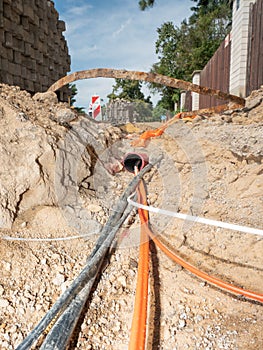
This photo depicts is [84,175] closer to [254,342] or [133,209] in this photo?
[133,209]

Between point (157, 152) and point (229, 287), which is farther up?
point (157, 152)

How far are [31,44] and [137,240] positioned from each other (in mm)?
4561

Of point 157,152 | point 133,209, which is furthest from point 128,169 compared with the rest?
point 133,209

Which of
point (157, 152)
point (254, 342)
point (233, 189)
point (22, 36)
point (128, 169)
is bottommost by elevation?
point (254, 342)

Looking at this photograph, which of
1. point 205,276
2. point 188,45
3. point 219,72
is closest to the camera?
point 205,276

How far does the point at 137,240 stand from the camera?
1.68m

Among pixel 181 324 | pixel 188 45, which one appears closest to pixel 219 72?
pixel 181 324

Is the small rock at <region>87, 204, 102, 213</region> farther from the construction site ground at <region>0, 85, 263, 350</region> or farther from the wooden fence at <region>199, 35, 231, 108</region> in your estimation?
the wooden fence at <region>199, 35, 231, 108</region>

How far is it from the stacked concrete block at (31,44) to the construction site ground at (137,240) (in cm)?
213

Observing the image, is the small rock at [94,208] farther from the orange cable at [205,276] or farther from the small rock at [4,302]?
the small rock at [4,302]

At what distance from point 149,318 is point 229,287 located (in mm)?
406

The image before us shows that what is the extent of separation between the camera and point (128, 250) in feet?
5.34

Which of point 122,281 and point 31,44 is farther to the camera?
point 31,44

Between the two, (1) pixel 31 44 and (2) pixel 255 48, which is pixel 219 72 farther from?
(1) pixel 31 44
